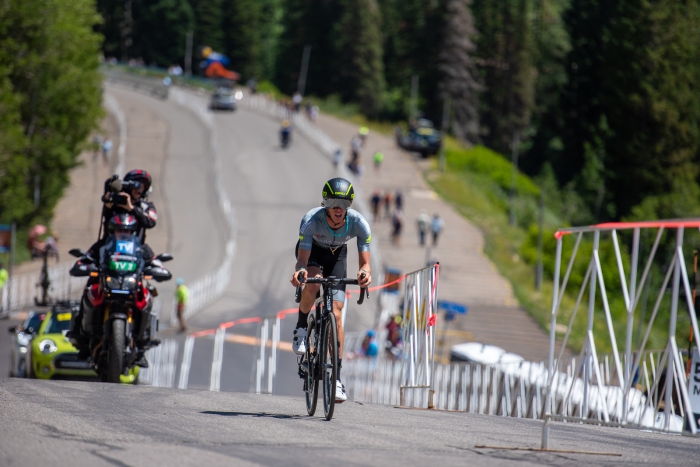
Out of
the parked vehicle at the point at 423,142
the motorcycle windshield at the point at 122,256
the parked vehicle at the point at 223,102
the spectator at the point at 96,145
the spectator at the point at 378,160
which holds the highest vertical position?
the parked vehicle at the point at 223,102

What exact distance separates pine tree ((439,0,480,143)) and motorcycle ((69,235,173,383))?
8688 cm

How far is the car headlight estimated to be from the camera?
569 inches

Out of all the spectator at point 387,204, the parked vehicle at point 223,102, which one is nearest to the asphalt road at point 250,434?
the spectator at point 387,204

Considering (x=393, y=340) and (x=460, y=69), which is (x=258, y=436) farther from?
(x=460, y=69)

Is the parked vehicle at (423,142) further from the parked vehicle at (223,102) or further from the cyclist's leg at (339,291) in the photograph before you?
the cyclist's leg at (339,291)

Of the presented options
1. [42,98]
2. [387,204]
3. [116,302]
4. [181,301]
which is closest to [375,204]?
[387,204]

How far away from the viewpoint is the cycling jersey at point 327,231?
28.9 feet

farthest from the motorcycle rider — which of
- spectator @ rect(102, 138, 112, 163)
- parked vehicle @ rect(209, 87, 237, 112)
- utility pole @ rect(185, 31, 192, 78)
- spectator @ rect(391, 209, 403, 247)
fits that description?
utility pole @ rect(185, 31, 192, 78)

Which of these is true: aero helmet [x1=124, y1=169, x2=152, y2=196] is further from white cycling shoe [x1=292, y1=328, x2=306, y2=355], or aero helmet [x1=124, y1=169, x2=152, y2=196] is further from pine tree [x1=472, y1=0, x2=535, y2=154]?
pine tree [x1=472, y1=0, x2=535, y2=154]

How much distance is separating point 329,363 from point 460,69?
9169cm

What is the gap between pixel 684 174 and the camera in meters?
75.0

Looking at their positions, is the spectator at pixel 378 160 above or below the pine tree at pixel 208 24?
below

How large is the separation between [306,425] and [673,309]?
10.8 ft

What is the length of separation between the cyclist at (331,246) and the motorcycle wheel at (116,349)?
298 cm
